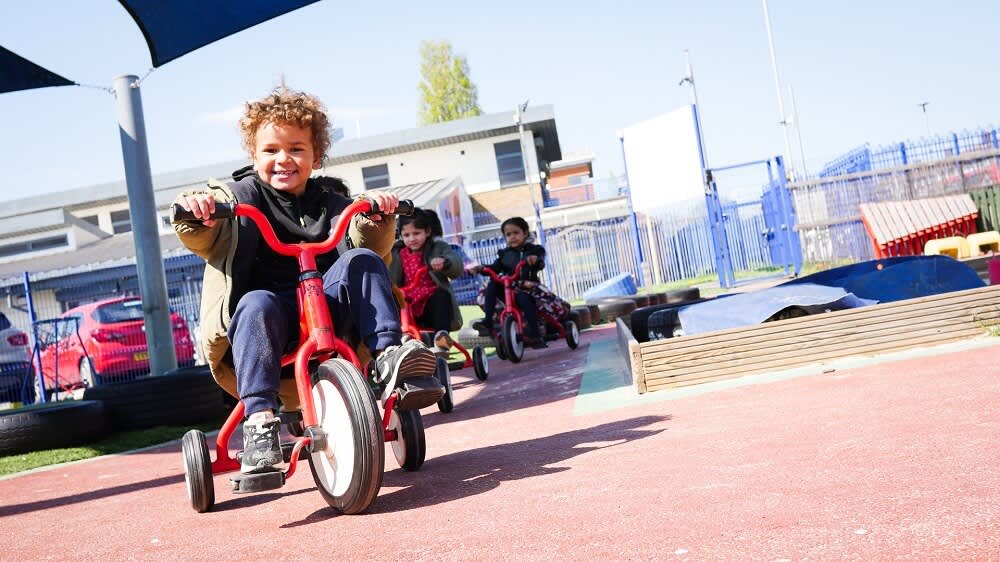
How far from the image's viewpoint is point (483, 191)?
39781 mm

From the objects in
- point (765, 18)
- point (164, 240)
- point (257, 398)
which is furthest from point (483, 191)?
point (257, 398)

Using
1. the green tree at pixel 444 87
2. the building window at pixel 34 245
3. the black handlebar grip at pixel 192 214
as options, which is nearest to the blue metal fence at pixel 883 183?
the black handlebar grip at pixel 192 214

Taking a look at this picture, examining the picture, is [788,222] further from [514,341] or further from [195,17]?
[195,17]

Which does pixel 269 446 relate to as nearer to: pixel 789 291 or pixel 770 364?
pixel 770 364

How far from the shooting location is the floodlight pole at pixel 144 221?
33.0ft

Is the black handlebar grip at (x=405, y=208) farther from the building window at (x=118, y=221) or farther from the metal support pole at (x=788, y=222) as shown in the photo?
the building window at (x=118, y=221)

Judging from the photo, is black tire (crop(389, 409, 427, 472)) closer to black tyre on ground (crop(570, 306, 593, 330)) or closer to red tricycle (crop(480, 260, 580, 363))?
red tricycle (crop(480, 260, 580, 363))

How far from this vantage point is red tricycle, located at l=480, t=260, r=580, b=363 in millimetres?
10055

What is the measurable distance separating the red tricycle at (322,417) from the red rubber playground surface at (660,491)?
0.14 m

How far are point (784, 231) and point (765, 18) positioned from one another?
27.2m

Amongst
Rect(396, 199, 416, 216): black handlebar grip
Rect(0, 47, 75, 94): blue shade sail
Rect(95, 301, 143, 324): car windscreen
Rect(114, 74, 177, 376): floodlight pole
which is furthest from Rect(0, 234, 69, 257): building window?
Rect(396, 199, 416, 216): black handlebar grip

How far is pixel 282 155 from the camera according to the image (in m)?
4.09

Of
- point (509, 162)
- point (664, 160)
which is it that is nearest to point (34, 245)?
point (509, 162)

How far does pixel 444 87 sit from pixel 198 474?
2409 inches
